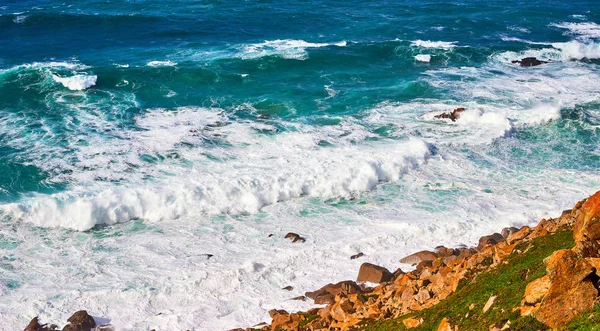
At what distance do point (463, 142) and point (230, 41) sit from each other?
32.4 metres

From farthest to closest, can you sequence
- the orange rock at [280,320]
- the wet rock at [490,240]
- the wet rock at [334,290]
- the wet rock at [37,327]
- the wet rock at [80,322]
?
the wet rock at [490,240], the wet rock at [334,290], the wet rock at [37,327], the wet rock at [80,322], the orange rock at [280,320]

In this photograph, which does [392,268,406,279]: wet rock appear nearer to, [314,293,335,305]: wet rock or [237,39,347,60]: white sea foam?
[314,293,335,305]: wet rock

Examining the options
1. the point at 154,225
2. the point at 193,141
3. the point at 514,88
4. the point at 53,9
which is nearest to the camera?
the point at 154,225

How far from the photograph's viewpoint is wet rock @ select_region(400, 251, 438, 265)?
3172 centimetres

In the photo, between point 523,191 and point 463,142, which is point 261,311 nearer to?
point 523,191

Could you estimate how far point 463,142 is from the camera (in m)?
46.9

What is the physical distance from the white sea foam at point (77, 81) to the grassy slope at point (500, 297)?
40.2 metres

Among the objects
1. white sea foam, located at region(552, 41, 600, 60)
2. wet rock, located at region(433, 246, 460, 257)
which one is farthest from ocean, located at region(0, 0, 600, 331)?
wet rock, located at region(433, 246, 460, 257)

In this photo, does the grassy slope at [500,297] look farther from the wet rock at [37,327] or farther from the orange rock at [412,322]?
the wet rock at [37,327]

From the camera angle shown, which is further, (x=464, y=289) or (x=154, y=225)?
(x=154, y=225)

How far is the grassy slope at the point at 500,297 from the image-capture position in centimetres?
1908

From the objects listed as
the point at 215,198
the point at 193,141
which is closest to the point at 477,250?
the point at 215,198

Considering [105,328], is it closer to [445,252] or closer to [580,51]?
[445,252]

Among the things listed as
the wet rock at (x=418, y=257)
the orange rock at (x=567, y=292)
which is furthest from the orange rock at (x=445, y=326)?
the wet rock at (x=418, y=257)
